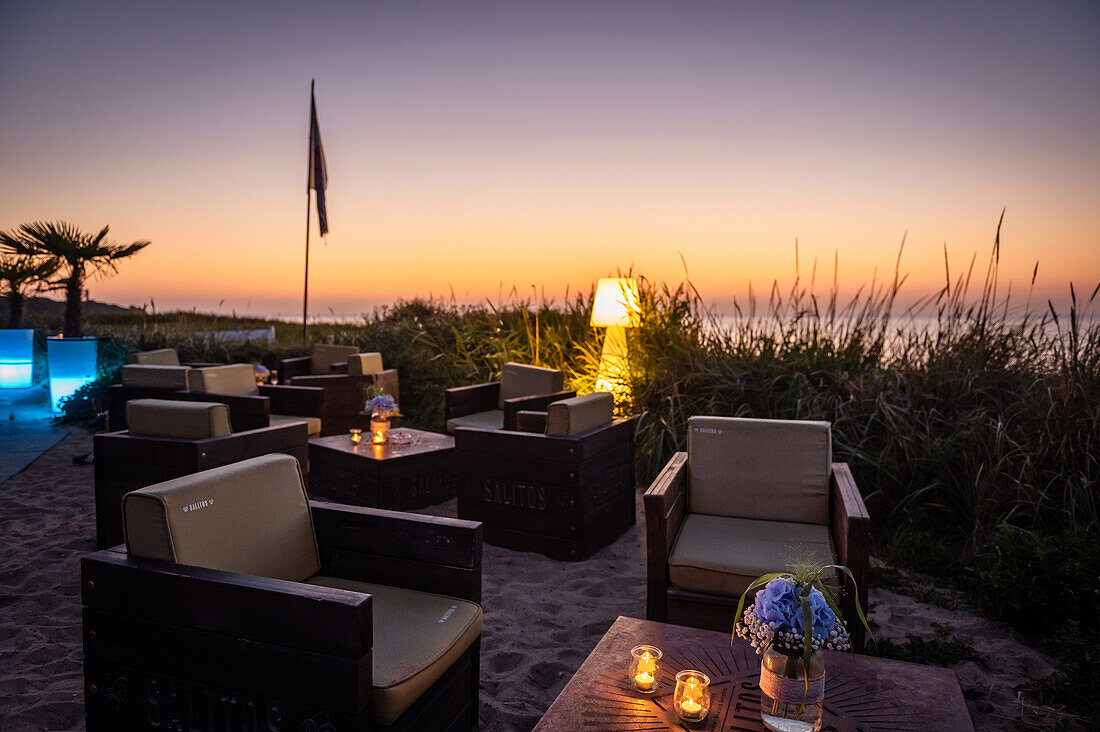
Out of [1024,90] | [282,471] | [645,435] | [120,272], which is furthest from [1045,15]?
[120,272]

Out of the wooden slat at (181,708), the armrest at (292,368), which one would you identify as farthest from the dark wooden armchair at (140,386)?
the wooden slat at (181,708)

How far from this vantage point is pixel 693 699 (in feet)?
4.24

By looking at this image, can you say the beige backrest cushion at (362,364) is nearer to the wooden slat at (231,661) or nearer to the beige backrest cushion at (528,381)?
the beige backrest cushion at (528,381)

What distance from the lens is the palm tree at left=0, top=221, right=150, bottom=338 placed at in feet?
26.6

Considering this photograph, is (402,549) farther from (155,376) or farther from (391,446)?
(155,376)

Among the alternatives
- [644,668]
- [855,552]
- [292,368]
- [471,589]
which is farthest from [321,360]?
[644,668]

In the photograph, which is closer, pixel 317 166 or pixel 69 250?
pixel 69 250

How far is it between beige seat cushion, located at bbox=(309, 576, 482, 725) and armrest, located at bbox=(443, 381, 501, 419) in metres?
3.20

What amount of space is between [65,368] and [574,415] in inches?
272

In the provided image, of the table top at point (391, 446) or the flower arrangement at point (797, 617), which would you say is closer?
the flower arrangement at point (797, 617)

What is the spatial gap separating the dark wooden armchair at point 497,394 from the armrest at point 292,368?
2.46 meters

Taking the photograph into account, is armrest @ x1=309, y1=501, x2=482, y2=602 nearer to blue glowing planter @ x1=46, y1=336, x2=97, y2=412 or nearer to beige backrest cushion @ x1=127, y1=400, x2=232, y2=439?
beige backrest cushion @ x1=127, y1=400, x2=232, y2=439

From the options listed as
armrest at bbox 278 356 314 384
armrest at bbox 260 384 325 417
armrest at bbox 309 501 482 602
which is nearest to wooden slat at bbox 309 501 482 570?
armrest at bbox 309 501 482 602

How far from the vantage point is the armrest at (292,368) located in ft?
22.5
